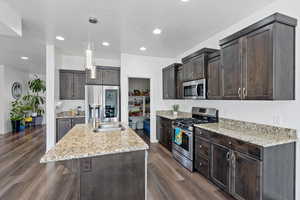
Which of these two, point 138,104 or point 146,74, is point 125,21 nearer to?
point 146,74

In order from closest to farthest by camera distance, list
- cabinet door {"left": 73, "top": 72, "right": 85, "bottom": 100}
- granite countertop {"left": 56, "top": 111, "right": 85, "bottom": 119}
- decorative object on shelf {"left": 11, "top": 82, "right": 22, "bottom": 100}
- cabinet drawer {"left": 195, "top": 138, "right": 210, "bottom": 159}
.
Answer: cabinet drawer {"left": 195, "top": 138, "right": 210, "bottom": 159} < granite countertop {"left": 56, "top": 111, "right": 85, "bottom": 119} < cabinet door {"left": 73, "top": 72, "right": 85, "bottom": 100} < decorative object on shelf {"left": 11, "top": 82, "right": 22, "bottom": 100}

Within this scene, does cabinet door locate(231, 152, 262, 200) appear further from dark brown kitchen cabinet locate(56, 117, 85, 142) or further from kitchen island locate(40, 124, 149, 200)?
dark brown kitchen cabinet locate(56, 117, 85, 142)

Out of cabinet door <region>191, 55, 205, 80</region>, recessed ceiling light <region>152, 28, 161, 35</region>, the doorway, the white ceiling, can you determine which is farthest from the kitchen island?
the doorway

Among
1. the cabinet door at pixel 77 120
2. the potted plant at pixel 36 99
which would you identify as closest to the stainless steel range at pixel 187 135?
the cabinet door at pixel 77 120

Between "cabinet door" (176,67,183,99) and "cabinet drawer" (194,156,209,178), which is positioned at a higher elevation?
"cabinet door" (176,67,183,99)

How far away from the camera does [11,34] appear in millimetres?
2312

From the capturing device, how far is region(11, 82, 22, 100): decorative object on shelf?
6.76 meters

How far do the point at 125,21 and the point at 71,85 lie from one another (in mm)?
3095

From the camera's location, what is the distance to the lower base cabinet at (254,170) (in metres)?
1.73

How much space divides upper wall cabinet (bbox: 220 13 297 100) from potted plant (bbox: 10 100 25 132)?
8.31 metres

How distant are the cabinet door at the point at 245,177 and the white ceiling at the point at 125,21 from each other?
2280mm

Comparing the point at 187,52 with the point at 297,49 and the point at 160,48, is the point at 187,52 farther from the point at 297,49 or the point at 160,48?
the point at 297,49

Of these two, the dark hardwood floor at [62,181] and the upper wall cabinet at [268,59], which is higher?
the upper wall cabinet at [268,59]

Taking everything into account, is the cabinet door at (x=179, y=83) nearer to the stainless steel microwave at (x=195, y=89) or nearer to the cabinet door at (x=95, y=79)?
the stainless steel microwave at (x=195, y=89)
